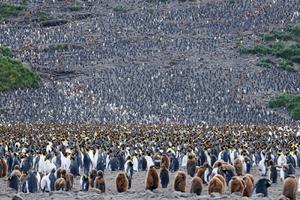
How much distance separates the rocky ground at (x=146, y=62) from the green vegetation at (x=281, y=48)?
120 cm

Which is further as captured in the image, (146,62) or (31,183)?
(146,62)

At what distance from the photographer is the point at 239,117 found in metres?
50.6

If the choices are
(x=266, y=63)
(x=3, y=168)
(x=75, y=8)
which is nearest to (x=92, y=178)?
(x=3, y=168)

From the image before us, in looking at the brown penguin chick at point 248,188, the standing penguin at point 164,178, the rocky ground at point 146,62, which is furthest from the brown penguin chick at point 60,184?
the rocky ground at point 146,62

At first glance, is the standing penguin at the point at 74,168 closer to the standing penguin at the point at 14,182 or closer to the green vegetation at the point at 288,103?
the standing penguin at the point at 14,182

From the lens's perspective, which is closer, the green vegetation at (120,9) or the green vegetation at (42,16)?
the green vegetation at (42,16)

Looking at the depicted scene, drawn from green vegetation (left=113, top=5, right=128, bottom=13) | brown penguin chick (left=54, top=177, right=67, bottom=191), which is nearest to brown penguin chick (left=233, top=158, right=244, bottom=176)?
brown penguin chick (left=54, top=177, right=67, bottom=191)

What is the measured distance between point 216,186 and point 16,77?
4249cm

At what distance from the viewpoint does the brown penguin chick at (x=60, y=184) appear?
63.1ft

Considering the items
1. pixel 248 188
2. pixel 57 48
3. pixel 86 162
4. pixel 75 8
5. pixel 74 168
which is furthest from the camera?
pixel 75 8

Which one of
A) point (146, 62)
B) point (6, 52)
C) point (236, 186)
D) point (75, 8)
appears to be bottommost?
point (236, 186)

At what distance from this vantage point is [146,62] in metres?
66.5

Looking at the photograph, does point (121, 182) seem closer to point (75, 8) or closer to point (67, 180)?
point (67, 180)

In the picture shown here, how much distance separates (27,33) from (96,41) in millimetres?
6829
